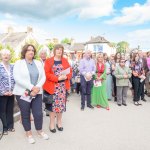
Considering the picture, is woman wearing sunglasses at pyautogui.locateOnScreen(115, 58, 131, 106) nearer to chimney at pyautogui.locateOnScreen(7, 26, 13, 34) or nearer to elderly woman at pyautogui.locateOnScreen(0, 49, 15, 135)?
elderly woman at pyautogui.locateOnScreen(0, 49, 15, 135)

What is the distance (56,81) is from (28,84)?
763 mm

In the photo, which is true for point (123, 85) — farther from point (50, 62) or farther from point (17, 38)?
point (17, 38)

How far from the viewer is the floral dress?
5359mm

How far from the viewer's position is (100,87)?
26.5 ft

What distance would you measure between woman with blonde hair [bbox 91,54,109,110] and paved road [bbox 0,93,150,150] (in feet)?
1.53

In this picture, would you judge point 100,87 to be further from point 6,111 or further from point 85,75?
point 6,111

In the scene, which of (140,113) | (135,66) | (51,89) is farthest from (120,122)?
(135,66)

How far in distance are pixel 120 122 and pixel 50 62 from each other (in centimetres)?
255

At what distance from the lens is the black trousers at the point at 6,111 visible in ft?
16.9

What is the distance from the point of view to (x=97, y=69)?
7.88 m

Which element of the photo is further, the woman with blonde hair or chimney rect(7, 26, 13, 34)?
chimney rect(7, 26, 13, 34)

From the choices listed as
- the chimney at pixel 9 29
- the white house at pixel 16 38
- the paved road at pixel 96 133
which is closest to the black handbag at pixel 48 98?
the paved road at pixel 96 133

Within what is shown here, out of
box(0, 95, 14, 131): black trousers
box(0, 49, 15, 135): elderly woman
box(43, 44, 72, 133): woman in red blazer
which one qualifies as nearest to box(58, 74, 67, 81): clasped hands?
box(43, 44, 72, 133): woman in red blazer

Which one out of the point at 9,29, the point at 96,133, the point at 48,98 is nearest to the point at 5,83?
the point at 48,98
